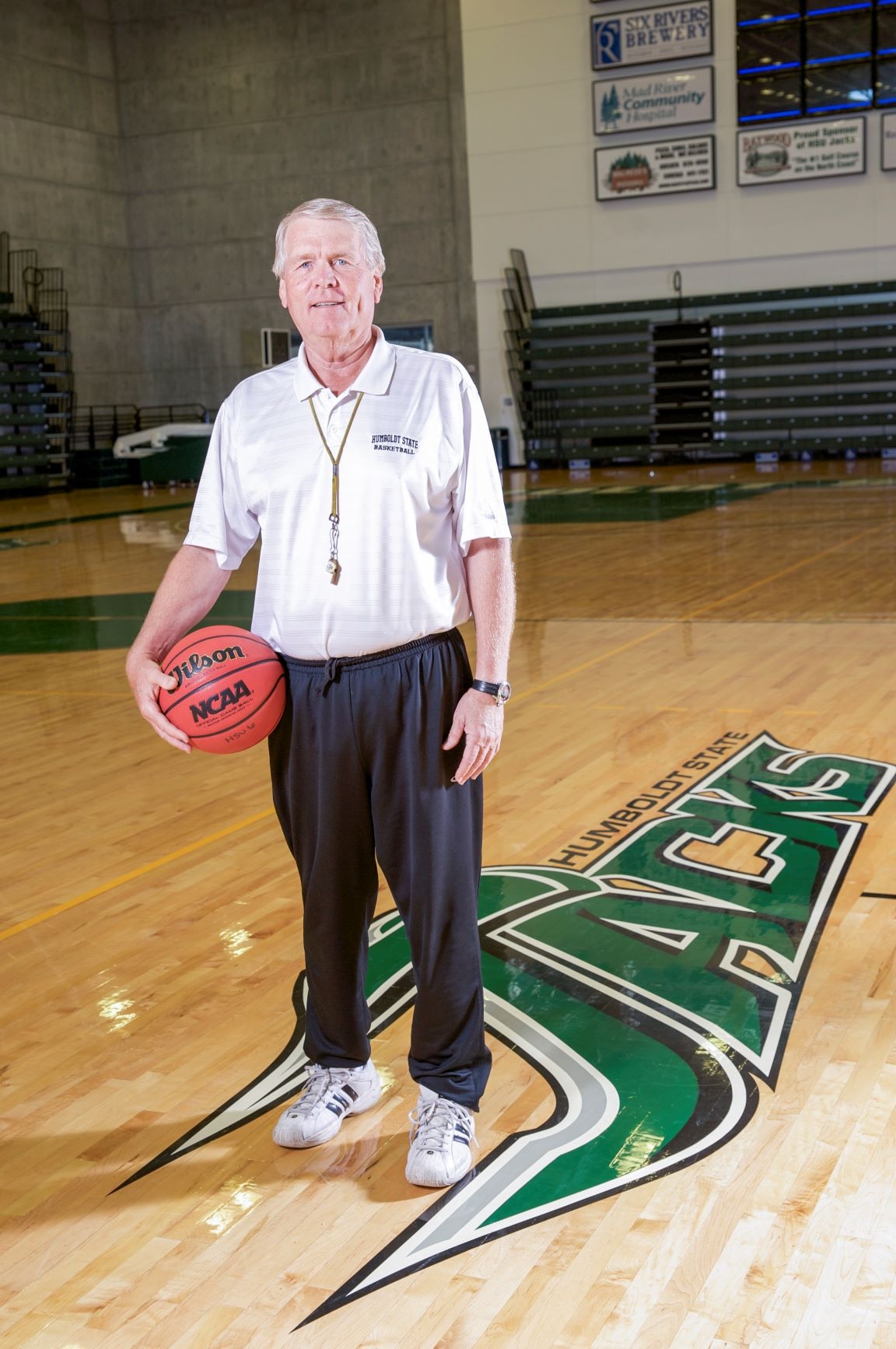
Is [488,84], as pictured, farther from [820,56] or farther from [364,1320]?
[364,1320]

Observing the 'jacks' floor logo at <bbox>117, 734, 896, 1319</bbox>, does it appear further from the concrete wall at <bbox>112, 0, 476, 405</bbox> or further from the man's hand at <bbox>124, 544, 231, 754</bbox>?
the concrete wall at <bbox>112, 0, 476, 405</bbox>

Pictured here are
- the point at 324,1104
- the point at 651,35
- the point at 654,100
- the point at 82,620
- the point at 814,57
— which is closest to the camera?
the point at 324,1104

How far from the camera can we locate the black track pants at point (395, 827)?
2.40 m

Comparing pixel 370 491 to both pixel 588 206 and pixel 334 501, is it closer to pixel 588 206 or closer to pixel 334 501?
pixel 334 501

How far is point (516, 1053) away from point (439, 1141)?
50cm

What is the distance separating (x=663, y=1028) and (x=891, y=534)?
9.66 m

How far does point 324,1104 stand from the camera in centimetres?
262

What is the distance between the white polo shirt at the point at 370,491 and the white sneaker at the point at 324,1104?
2.68 ft

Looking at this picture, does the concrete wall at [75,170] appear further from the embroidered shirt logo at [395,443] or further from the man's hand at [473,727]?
the man's hand at [473,727]

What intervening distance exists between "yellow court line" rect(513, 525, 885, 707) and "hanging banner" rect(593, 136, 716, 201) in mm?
11742

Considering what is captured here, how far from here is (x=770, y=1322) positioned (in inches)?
78.3

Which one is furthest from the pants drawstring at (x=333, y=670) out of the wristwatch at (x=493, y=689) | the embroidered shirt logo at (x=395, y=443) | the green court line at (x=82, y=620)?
the green court line at (x=82, y=620)

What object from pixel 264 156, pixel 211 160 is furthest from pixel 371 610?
pixel 211 160

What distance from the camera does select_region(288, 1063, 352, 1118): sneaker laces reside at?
2.61m
